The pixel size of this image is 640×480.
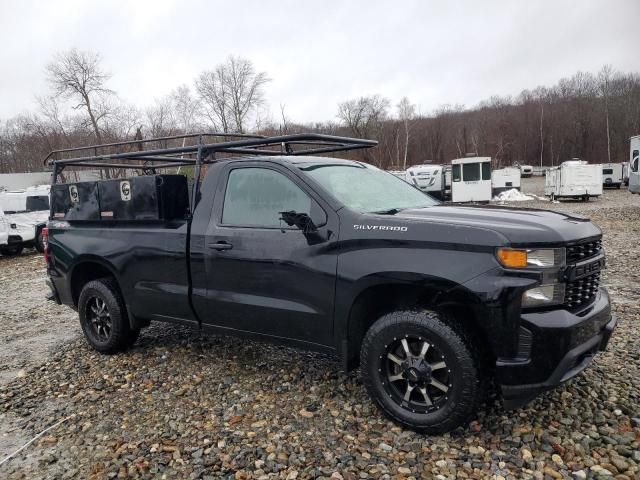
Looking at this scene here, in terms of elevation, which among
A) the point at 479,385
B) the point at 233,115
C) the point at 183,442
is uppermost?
the point at 233,115

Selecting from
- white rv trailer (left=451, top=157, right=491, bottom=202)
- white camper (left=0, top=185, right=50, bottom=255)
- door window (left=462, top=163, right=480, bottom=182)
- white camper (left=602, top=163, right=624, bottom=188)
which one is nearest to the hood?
white camper (left=0, top=185, right=50, bottom=255)

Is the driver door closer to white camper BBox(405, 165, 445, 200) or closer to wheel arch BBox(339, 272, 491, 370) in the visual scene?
wheel arch BBox(339, 272, 491, 370)

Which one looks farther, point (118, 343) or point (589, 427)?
point (118, 343)

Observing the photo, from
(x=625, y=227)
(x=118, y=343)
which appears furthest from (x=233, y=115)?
(x=118, y=343)

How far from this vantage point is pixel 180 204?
414cm

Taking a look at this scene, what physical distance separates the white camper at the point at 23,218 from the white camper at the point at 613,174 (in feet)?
115

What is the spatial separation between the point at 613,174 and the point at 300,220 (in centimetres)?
3753

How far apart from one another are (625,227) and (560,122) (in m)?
69.1

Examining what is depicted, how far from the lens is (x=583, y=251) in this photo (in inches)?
112

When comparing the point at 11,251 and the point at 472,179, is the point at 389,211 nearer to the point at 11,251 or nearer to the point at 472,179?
the point at 11,251

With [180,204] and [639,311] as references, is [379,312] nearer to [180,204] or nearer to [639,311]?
[180,204]

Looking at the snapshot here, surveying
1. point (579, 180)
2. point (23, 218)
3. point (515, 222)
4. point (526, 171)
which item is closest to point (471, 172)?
point (579, 180)

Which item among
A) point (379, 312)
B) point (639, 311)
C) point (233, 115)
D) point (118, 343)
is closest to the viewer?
point (379, 312)

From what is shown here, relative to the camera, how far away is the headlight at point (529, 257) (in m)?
2.60
